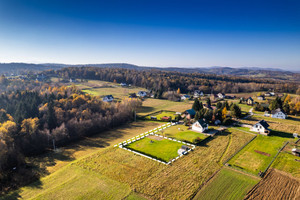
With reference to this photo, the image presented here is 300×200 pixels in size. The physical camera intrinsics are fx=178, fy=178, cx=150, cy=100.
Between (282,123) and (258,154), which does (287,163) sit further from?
(282,123)

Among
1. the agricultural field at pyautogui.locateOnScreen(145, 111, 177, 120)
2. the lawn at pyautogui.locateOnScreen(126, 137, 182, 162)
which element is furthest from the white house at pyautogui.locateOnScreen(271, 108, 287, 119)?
the lawn at pyautogui.locateOnScreen(126, 137, 182, 162)

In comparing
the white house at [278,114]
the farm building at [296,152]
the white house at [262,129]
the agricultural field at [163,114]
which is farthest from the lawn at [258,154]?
the agricultural field at [163,114]

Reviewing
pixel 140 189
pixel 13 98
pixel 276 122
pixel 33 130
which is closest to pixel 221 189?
pixel 140 189

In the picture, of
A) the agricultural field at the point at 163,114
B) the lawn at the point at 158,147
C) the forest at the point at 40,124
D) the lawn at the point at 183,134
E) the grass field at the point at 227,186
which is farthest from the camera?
the agricultural field at the point at 163,114

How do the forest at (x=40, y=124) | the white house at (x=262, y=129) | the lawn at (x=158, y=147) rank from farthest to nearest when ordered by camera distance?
the white house at (x=262, y=129), the lawn at (x=158, y=147), the forest at (x=40, y=124)

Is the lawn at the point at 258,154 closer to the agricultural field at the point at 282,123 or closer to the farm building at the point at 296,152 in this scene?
the farm building at the point at 296,152

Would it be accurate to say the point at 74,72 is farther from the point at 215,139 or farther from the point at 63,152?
the point at 215,139

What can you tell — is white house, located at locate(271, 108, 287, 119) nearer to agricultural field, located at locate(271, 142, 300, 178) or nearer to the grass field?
agricultural field, located at locate(271, 142, 300, 178)
